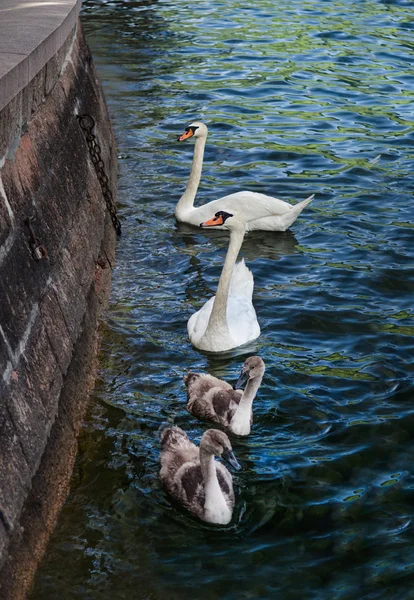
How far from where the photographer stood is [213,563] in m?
5.82

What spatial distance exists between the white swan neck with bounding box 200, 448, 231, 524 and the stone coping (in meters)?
2.57

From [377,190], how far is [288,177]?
137cm

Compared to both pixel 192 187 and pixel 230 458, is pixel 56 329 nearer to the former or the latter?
pixel 230 458

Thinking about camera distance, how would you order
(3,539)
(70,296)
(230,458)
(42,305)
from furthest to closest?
(70,296)
(42,305)
(230,458)
(3,539)

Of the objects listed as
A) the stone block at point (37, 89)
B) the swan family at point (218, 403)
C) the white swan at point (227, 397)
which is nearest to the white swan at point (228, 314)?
the swan family at point (218, 403)

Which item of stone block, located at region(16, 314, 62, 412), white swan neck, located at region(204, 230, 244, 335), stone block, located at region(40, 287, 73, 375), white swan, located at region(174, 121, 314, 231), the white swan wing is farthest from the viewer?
white swan, located at region(174, 121, 314, 231)

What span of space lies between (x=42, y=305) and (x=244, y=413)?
1.65 m

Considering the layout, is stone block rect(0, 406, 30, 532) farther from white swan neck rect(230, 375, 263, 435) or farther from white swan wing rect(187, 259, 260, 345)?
white swan wing rect(187, 259, 260, 345)

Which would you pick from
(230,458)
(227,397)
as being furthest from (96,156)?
(230,458)

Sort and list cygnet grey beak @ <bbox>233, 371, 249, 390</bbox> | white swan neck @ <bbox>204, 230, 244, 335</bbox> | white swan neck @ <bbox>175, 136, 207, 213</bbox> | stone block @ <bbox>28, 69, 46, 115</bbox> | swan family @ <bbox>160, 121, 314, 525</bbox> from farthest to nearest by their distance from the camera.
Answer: white swan neck @ <bbox>175, 136, 207, 213</bbox>
white swan neck @ <bbox>204, 230, 244, 335</bbox>
stone block @ <bbox>28, 69, 46, 115</bbox>
cygnet grey beak @ <bbox>233, 371, 249, 390</bbox>
swan family @ <bbox>160, 121, 314, 525</bbox>

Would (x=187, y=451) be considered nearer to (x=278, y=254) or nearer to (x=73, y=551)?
(x=73, y=551)

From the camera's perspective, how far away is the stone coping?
651 cm

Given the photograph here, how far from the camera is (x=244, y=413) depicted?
7203mm

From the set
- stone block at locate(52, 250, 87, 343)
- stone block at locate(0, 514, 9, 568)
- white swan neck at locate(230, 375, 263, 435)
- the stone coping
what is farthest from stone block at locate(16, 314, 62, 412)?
the stone coping
